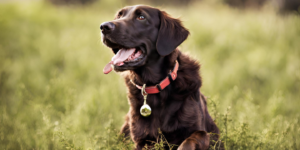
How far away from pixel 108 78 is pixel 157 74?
2303 millimetres

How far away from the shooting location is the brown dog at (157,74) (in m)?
2.41

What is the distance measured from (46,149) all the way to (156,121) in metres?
1.22

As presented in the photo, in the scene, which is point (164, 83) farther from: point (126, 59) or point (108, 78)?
point (108, 78)

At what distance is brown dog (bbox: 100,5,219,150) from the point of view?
241 cm

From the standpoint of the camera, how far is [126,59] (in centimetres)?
247

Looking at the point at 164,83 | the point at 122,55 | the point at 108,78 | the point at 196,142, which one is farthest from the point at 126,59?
the point at 108,78

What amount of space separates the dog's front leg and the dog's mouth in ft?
2.88

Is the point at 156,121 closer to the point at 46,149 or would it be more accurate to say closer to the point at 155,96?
the point at 155,96

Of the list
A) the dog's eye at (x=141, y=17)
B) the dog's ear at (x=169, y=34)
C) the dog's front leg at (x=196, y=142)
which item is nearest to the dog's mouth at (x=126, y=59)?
the dog's ear at (x=169, y=34)

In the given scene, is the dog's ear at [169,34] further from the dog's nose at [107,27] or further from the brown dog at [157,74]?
the dog's nose at [107,27]

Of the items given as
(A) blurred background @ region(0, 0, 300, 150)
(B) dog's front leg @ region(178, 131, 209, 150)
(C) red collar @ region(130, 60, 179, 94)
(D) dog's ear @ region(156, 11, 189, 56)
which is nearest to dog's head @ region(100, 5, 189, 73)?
(D) dog's ear @ region(156, 11, 189, 56)

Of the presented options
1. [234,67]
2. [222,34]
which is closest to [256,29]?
[222,34]

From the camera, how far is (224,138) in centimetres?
261

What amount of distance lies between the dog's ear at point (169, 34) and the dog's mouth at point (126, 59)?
8.4 inches
